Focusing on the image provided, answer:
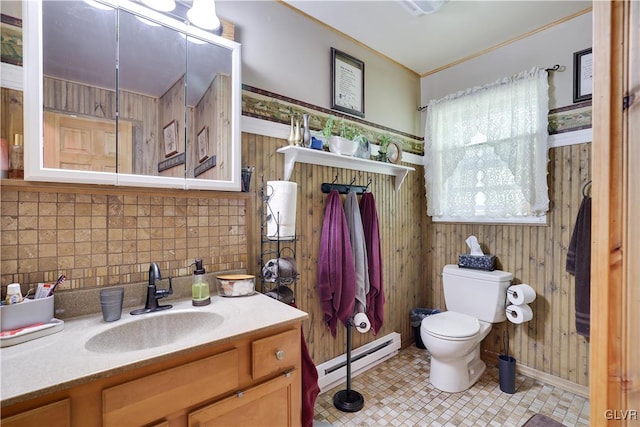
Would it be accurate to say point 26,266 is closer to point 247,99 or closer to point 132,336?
point 132,336

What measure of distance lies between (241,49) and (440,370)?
2472 mm

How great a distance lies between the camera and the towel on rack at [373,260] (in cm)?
221

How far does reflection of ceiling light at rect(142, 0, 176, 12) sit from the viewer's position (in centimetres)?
135

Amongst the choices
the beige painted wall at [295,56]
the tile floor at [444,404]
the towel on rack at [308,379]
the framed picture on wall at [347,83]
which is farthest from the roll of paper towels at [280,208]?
the tile floor at [444,404]

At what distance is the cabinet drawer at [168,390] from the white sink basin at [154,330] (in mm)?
229

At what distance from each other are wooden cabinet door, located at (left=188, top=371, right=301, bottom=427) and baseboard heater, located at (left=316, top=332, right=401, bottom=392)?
88 cm

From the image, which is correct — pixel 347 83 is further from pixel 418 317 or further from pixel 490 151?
pixel 418 317

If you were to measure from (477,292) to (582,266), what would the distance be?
66 cm

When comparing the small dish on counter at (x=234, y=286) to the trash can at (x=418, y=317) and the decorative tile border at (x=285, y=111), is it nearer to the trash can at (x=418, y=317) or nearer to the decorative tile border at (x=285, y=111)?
the decorative tile border at (x=285, y=111)

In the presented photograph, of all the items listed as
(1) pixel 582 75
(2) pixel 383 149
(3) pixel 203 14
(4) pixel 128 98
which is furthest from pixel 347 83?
(1) pixel 582 75

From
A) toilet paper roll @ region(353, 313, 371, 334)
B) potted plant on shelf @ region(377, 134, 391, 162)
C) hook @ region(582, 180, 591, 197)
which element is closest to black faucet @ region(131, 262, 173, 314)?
toilet paper roll @ region(353, 313, 371, 334)

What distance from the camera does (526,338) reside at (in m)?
2.29

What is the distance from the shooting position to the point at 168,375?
36.7 inches

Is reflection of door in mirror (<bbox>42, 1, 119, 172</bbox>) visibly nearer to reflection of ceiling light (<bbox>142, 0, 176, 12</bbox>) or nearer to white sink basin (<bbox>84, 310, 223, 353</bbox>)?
reflection of ceiling light (<bbox>142, 0, 176, 12</bbox>)
